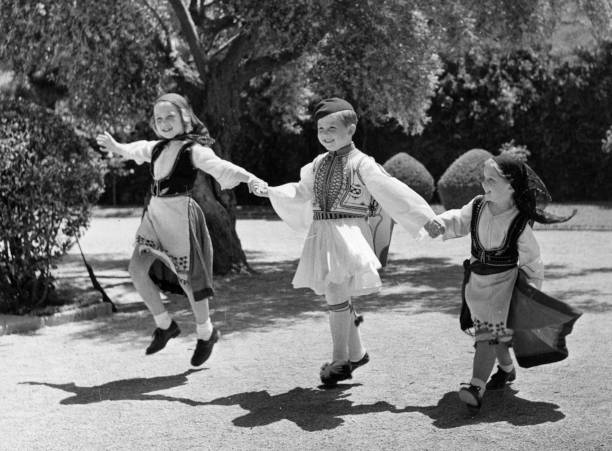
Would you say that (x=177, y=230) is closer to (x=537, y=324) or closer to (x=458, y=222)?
(x=458, y=222)

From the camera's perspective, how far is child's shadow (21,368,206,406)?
557cm

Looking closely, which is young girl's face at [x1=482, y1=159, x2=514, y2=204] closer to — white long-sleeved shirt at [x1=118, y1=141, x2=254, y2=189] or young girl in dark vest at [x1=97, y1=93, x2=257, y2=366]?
white long-sleeved shirt at [x1=118, y1=141, x2=254, y2=189]

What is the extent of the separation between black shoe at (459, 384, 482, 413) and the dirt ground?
70 millimetres

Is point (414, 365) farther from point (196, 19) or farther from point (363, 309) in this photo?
point (196, 19)

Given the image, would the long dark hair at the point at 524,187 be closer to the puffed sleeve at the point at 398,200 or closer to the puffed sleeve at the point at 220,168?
the puffed sleeve at the point at 398,200

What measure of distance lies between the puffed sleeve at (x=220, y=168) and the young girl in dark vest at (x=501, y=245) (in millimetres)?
1421

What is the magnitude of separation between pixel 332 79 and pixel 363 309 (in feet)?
11.5

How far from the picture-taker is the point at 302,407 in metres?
5.31

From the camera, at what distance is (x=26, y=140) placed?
28.1ft

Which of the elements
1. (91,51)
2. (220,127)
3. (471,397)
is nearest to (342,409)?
(471,397)

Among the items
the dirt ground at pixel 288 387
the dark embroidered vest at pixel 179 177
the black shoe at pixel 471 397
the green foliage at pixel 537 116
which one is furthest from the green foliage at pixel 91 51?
the green foliage at pixel 537 116

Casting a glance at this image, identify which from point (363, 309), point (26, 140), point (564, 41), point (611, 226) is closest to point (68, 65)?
point (26, 140)

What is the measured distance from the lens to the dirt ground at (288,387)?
471 cm

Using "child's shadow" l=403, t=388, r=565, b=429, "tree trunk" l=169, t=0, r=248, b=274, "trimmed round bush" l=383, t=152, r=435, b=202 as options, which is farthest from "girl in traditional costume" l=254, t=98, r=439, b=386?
"trimmed round bush" l=383, t=152, r=435, b=202
